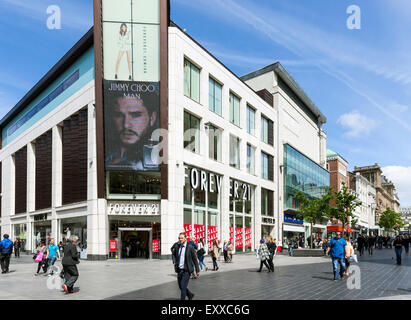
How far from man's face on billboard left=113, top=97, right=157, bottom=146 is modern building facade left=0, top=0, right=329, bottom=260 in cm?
7

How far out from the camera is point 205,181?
33656 millimetres

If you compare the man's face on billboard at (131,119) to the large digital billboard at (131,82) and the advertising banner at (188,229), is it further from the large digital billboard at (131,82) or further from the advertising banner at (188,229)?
the advertising banner at (188,229)

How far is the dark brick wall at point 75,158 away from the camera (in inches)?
1277

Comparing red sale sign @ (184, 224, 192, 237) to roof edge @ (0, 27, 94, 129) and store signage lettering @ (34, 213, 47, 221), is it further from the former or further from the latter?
store signage lettering @ (34, 213, 47, 221)

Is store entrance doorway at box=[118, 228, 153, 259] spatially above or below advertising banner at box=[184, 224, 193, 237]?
below

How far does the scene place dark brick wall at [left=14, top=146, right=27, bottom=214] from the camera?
1877 inches

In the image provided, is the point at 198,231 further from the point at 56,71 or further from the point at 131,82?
the point at 56,71

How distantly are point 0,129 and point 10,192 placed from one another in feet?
45.0

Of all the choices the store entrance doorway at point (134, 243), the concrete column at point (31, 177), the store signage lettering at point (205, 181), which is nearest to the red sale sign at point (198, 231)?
the store signage lettering at point (205, 181)

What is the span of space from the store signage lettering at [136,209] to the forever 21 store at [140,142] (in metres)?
0.07

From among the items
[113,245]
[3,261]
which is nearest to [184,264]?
[3,261]

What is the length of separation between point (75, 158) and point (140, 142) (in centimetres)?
814

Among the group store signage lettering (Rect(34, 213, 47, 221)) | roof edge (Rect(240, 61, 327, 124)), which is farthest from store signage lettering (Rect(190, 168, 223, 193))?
roof edge (Rect(240, 61, 327, 124))

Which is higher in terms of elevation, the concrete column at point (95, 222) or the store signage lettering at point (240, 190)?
the store signage lettering at point (240, 190)
